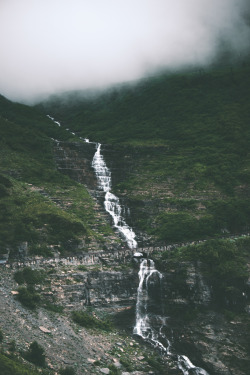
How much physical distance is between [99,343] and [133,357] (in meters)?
3.92

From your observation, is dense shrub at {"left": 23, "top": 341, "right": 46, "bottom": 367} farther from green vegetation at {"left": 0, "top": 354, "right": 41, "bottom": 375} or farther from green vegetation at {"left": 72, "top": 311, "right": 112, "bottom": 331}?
green vegetation at {"left": 72, "top": 311, "right": 112, "bottom": 331}

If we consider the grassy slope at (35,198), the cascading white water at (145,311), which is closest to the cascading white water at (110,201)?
the grassy slope at (35,198)

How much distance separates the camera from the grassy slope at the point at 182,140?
69.6 m

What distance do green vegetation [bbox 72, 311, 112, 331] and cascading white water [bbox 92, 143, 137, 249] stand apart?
1864 cm

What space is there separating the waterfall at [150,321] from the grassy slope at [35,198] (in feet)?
39.6

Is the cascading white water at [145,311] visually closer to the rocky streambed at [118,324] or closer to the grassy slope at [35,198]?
the rocky streambed at [118,324]

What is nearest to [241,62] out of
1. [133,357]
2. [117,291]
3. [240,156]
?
[240,156]

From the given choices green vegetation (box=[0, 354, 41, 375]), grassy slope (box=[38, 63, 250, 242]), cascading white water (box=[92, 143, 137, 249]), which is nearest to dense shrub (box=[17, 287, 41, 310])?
green vegetation (box=[0, 354, 41, 375])

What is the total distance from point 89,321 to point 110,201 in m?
37.8

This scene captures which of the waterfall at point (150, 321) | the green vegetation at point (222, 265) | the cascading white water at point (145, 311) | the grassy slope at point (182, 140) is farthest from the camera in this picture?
the grassy slope at point (182, 140)

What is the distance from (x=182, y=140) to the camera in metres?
108

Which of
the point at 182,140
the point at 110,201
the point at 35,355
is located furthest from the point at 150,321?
the point at 182,140

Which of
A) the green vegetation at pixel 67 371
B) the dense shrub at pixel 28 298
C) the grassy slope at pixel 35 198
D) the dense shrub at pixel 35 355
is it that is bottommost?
the green vegetation at pixel 67 371

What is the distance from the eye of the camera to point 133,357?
3831 cm
